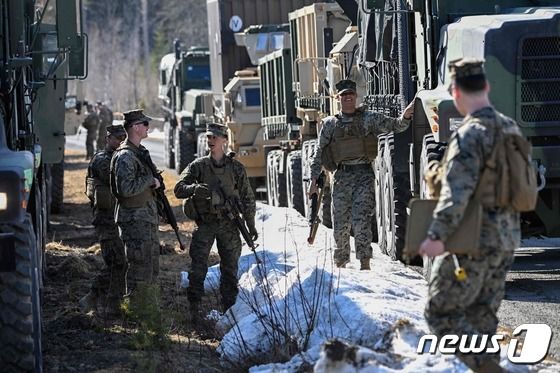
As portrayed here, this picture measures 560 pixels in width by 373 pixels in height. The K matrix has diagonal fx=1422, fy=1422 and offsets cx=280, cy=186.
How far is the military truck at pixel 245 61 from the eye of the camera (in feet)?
73.3

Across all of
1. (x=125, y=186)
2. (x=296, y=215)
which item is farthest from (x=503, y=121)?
(x=296, y=215)

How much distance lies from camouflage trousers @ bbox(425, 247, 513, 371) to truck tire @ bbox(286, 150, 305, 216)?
1182 centimetres

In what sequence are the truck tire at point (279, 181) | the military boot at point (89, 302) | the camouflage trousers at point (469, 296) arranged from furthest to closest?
the truck tire at point (279, 181)
the military boot at point (89, 302)
the camouflage trousers at point (469, 296)

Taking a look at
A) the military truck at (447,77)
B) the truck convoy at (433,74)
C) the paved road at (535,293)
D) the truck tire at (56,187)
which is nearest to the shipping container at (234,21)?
the truck tire at (56,187)

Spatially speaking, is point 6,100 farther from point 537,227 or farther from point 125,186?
point 537,227

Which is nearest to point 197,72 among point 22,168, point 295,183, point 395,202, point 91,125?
point 91,125

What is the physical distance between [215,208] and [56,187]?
10.8 m

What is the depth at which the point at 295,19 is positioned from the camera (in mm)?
19594

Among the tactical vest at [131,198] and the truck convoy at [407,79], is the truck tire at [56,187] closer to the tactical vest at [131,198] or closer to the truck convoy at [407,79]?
the truck convoy at [407,79]

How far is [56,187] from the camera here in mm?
20734

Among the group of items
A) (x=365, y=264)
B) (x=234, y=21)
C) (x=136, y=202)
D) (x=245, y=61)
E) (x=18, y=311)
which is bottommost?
(x=365, y=264)

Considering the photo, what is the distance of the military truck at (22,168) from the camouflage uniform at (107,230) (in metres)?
0.49

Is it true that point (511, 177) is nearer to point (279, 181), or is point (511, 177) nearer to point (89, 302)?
point (89, 302)

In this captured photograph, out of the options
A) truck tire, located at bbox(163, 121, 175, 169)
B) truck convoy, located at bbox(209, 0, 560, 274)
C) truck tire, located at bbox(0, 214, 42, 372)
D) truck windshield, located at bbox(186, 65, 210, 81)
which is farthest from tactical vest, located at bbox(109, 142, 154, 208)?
truck tire, located at bbox(163, 121, 175, 169)
